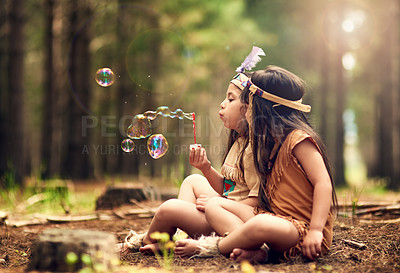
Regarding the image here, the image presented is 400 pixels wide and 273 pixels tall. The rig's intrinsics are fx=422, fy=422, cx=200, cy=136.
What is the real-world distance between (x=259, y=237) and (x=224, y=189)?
821mm

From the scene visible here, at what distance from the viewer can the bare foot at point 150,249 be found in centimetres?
298

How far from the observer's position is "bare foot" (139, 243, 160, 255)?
2982 millimetres

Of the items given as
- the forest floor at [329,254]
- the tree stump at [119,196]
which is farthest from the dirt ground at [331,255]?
the tree stump at [119,196]

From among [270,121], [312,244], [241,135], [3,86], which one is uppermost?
[3,86]

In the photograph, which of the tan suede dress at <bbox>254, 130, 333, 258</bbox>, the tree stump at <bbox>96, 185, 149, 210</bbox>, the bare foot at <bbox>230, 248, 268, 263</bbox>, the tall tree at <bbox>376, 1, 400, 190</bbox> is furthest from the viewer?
the tall tree at <bbox>376, 1, 400, 190</bbox>

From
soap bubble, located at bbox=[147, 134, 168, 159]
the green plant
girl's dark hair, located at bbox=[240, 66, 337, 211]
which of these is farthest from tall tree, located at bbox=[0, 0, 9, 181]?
girl's dark hair, located at bbox=[240, 66, 337, 211]

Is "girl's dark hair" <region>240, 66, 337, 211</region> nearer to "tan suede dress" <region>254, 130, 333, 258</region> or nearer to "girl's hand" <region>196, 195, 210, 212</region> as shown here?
"tan suede dress" <region>254, 130, 333, 258</region>

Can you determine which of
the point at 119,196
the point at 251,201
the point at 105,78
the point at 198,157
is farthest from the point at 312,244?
the point at 119,196

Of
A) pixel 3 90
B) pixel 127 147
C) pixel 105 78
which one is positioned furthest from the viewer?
pixel 3 90

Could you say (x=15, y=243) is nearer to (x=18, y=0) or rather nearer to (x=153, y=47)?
(x=18, y=0)

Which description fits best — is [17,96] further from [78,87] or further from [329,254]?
[329,254]

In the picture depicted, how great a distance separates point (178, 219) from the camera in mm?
2984

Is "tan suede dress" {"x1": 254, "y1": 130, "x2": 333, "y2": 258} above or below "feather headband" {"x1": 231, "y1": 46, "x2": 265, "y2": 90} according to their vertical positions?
below

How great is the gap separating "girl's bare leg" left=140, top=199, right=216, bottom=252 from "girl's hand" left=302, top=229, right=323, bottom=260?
2.43 ft
